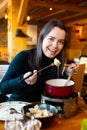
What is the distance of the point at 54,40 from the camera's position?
1334 mm

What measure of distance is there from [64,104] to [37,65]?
423mm

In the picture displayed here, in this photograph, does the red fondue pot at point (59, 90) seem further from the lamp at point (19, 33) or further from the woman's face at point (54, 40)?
the lamp at point (19, 33)

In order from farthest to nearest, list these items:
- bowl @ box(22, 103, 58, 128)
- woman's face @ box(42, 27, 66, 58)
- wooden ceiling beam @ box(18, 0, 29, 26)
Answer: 1. wooden ceiling beam @ box(18, 0, 29, 26)
2. woman's face @ box(42, 27, 66, 58)
3. bowl @ box(22, 103, 58, 128)

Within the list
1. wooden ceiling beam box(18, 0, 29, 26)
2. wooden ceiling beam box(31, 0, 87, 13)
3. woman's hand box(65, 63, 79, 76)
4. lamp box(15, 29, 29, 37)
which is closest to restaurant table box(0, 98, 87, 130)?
woman's hand box(65, 63, 79, 76)

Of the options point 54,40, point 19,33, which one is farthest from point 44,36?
point 19,33

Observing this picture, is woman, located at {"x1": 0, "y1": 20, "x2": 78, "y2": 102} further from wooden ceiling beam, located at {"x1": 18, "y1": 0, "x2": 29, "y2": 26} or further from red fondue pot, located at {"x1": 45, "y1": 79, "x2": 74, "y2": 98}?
wooden ceiling beam, located at {"x1": 18, "y1": 0, "x2": 29, "y2": 26}

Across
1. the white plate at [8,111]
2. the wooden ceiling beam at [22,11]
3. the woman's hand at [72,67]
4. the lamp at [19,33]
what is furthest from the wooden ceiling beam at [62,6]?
the white plate at [8,111]

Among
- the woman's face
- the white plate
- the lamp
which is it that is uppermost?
the lamp

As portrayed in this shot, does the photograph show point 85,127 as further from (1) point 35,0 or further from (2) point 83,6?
(2) point 83,6

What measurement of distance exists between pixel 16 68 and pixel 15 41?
14.7ft

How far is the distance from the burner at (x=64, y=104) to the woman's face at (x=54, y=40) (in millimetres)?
320

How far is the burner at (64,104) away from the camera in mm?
1166

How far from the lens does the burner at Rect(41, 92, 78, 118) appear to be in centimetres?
117

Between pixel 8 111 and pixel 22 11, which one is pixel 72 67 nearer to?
pixel 8 111
